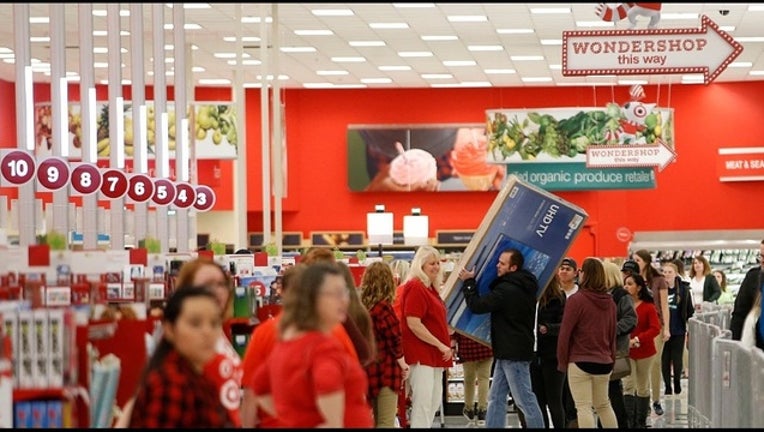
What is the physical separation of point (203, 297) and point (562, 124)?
1697 centimetres

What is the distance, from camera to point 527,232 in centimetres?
973

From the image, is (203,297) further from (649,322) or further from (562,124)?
(562,124)

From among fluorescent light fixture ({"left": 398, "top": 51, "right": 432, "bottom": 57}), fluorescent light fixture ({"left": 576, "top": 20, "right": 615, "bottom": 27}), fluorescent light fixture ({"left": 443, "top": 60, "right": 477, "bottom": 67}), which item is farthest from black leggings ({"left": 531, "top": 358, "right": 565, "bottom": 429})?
fluorescent light fixture ({"left": 443, "top": 60, "right": 477, "bottom": 67})

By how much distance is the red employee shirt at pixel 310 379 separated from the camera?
4391 mm

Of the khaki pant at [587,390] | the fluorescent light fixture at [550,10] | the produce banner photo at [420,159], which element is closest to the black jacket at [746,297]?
the khaki pant at [587,390]

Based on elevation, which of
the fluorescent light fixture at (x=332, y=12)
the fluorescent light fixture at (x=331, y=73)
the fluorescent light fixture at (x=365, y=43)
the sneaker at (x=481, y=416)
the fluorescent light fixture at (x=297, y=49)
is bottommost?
the sneaker at (x=481, y=416)

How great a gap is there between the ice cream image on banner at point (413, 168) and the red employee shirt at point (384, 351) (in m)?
18.2

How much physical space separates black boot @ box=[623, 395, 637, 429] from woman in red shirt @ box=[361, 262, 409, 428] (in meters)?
3.43

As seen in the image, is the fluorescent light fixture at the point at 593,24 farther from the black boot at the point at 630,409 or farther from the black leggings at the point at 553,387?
the black leggings at the point at 553,387

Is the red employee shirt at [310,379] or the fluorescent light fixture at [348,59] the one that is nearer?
the red employee shirt at [310,379]

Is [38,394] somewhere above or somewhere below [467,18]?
below

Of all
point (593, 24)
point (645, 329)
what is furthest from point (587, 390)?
point (593, 24)

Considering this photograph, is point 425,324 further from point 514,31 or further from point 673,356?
point 514,31

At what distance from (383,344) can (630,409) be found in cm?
400
